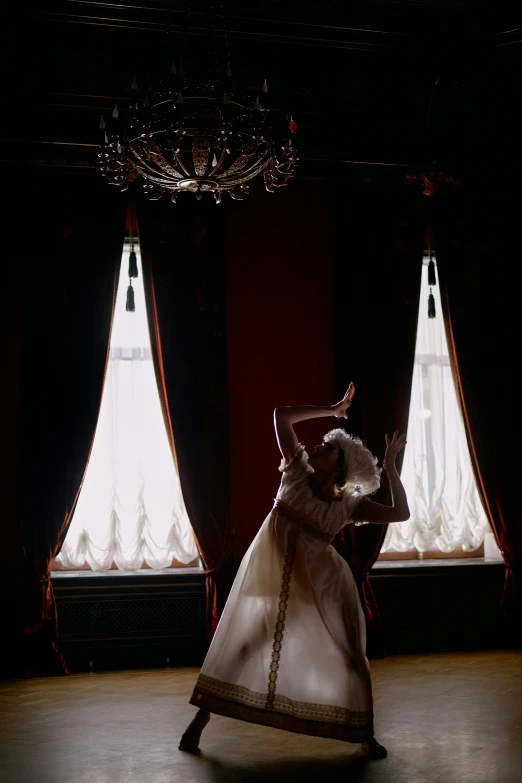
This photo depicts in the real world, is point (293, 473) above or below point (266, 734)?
above

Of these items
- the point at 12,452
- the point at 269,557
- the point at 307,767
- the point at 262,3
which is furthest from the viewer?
the point at 12,452

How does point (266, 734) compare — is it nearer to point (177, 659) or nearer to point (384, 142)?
point (177, 659)

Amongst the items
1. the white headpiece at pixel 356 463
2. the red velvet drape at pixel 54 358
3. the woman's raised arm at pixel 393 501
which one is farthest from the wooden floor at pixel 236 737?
the white headpiece at pixel 356 463

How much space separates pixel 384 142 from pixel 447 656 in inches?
159

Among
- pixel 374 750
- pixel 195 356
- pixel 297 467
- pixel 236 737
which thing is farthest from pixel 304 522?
pixel 195 356

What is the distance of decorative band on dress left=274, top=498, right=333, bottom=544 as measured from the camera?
3961mm

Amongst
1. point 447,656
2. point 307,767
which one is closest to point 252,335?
point 447,656

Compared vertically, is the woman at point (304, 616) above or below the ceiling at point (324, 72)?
below

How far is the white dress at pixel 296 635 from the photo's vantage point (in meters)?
3.75

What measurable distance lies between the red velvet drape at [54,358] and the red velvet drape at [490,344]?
9.13 feet

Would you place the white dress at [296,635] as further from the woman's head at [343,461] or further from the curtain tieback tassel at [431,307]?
the curtain tieback tassel at [431,307]

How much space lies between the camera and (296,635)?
3.85 m

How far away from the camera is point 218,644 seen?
387cm

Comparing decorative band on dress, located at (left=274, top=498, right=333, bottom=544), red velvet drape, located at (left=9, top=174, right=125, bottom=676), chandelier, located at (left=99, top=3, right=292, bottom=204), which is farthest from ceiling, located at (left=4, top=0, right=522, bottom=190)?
decorative band on dress, located at (left=274, top=498, right=333, bottom=544)
